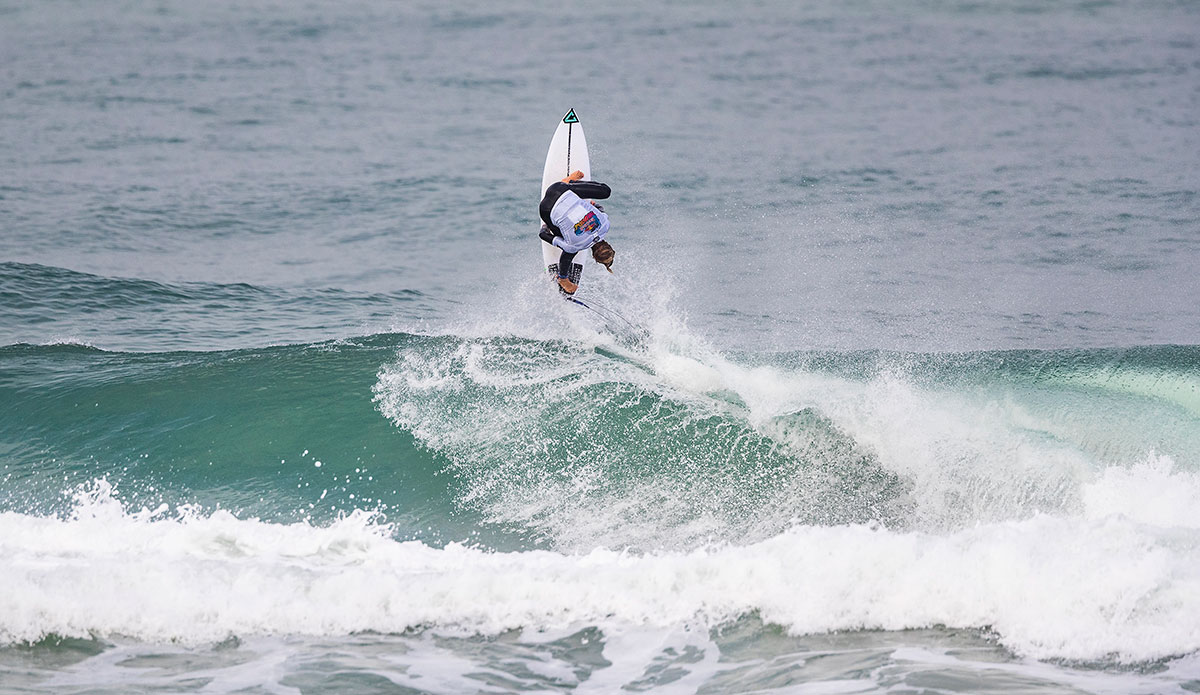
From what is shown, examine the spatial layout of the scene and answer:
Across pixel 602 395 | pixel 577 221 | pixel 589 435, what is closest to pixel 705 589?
pixel 589 435

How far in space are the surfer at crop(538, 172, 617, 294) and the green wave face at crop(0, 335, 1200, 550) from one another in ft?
4.46

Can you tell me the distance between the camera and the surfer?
11.1 m

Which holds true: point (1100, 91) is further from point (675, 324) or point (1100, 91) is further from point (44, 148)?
point (44, 148)

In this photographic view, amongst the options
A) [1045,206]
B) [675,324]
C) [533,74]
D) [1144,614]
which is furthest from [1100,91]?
[1144,614]

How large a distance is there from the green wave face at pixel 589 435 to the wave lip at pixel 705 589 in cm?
86

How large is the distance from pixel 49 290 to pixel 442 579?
10287 mm

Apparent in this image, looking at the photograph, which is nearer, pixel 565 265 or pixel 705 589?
pixel 705 589

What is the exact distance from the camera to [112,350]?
13508mm

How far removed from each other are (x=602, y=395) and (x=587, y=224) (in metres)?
1.71

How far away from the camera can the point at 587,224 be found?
36.6 feet

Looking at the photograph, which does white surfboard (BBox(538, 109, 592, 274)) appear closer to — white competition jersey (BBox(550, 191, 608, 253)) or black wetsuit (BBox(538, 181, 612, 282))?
black wetsuit (BBox(538, 181, 612, 282))

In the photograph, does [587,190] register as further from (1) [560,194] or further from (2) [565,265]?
(2) [565,265]

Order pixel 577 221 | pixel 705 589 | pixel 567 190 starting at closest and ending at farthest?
pixel 705 589 < pixel 577 221 < pixel 567 190

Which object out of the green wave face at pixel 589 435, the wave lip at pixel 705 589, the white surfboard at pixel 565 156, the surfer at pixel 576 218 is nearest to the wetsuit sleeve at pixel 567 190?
the surfer at pixel 576 218
